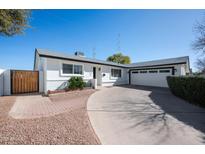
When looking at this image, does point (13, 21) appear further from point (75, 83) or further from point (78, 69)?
point (78, 69)

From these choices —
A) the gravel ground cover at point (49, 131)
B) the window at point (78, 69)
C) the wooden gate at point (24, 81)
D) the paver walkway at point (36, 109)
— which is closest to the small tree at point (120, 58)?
the window at point (78, 69)

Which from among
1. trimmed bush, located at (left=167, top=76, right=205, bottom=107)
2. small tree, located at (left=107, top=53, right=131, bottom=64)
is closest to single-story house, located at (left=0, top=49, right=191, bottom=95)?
trimmed bush, located at (left=167, top=76, right=205, bottom=107)

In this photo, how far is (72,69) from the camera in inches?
438

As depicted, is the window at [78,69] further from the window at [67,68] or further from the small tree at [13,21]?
the small tree at [13,21]

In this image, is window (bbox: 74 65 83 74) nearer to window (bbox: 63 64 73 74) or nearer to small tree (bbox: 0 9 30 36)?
window (bbox: 63 64 73 74)

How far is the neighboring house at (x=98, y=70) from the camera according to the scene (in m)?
9.62

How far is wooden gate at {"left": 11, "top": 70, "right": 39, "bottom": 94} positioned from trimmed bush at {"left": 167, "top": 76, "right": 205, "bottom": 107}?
12.0 meters

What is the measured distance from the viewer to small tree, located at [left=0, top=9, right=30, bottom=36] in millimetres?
4887

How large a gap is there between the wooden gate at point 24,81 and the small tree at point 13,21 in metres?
4.35

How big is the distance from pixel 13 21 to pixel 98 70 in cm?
967

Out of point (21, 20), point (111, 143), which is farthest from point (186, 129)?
point (21, 20)

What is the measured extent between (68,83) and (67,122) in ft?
23.4
